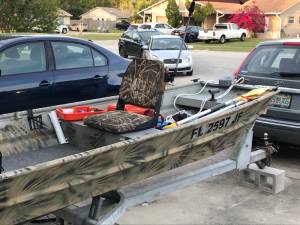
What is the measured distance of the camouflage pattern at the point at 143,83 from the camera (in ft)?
15.8

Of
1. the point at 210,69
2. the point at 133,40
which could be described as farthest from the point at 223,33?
the point at 210,69

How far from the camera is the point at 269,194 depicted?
5.55 m

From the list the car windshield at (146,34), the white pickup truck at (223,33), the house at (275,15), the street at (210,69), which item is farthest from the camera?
the house at (275,15)

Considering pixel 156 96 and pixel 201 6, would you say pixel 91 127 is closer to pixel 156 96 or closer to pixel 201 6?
pixel 156 96

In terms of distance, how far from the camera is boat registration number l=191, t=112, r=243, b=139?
13.7ft

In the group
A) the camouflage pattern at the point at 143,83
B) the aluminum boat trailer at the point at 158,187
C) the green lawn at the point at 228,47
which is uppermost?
the camouflage pattern at the point at 143,83

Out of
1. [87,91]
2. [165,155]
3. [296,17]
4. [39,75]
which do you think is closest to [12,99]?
[39,75]

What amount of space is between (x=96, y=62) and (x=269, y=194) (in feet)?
10.7

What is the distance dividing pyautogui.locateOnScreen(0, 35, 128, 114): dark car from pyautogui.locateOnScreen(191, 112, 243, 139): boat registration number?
2922mm

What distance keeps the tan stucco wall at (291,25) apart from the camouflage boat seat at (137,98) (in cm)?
5080

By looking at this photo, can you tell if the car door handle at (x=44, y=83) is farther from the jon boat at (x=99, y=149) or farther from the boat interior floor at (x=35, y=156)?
the boat interior floor at (x=35, y=156)

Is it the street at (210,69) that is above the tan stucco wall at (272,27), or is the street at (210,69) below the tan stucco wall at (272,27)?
below

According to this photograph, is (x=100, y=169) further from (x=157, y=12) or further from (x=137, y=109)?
(x=157, y=12)

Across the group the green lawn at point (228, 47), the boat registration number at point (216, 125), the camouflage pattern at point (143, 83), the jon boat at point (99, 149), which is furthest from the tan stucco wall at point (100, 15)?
the boat registration number at point (216, 125)
